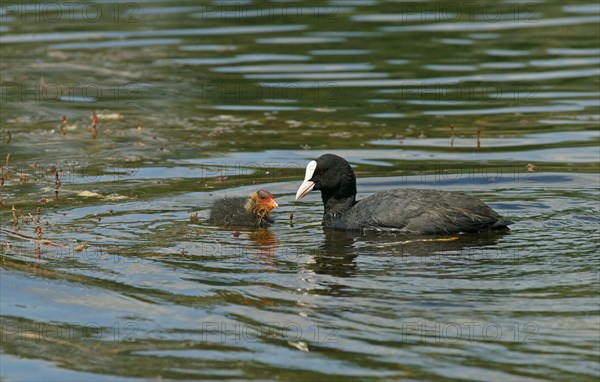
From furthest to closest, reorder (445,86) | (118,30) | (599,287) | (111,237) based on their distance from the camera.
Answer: (118,30)
(445,86)
(111,237)
(599,287)

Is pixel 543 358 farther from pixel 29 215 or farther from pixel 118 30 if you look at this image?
pixel 118 30

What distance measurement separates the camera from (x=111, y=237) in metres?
11.1

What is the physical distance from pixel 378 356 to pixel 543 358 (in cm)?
103

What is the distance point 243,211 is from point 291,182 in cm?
206

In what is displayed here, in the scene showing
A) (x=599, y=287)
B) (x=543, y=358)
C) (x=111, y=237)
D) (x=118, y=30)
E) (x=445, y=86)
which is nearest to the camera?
(x=543, y=358)

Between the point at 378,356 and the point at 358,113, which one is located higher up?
the point at 358,113

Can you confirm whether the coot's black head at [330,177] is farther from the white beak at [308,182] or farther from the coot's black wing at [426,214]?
the coot's black wing at [426,214]

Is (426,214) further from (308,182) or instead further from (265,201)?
(265,201)

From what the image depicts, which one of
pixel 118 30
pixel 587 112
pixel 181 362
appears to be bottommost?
pixel 181 362

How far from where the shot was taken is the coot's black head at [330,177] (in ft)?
39.6

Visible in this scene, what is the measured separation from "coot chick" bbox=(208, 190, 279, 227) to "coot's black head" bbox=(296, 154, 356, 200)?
348mm

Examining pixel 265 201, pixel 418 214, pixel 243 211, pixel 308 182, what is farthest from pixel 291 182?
pixel 418 214

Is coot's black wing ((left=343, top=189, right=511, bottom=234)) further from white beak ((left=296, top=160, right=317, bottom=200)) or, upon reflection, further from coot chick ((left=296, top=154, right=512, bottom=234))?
white beak ((left=296, top=160, right=317, bottom=200))

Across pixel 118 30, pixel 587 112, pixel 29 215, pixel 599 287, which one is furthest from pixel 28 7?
pixel 599 287
